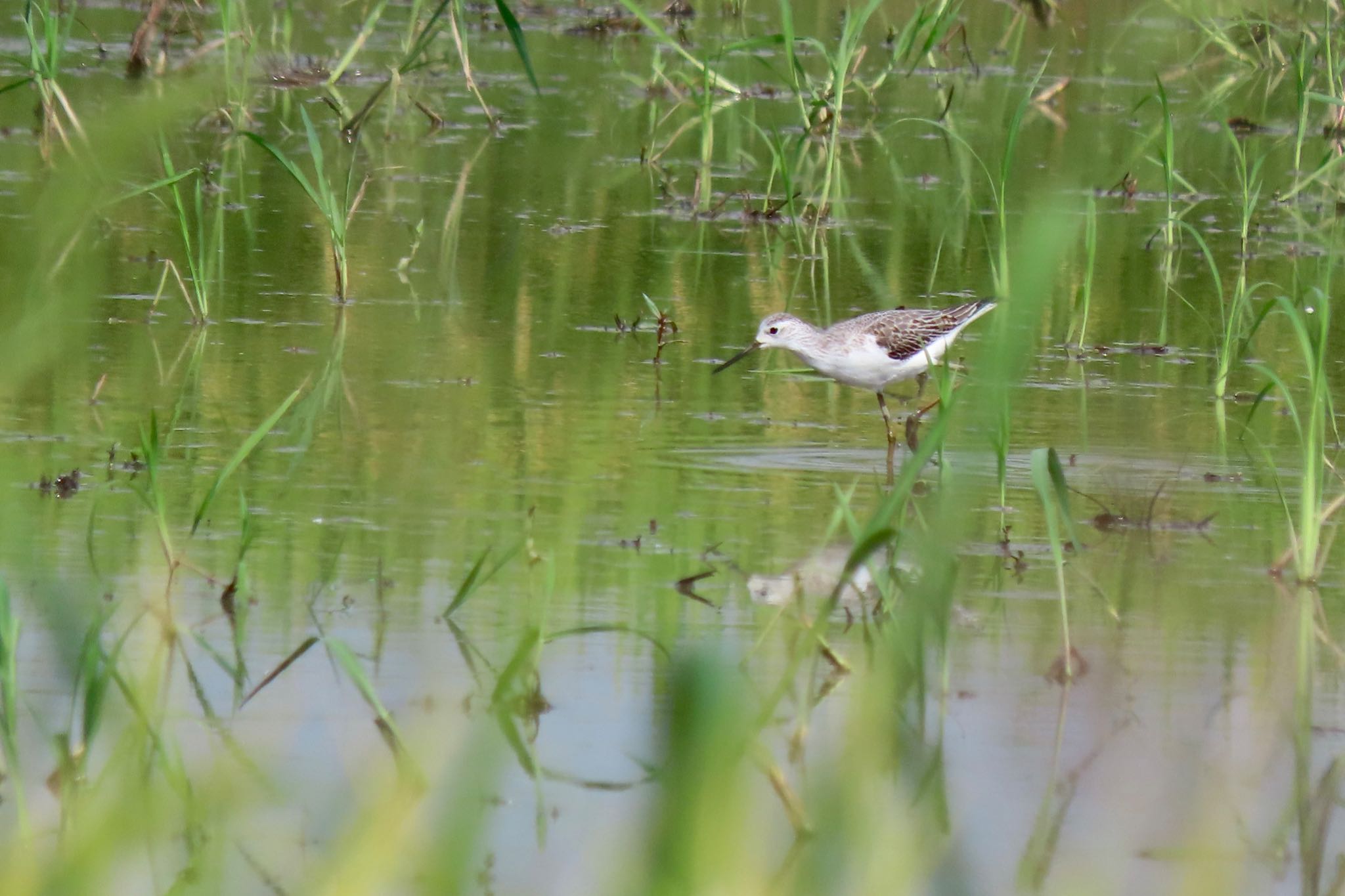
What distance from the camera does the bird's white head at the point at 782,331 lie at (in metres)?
7.49

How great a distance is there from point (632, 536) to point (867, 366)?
72.9 inches

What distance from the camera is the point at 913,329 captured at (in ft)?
25.0

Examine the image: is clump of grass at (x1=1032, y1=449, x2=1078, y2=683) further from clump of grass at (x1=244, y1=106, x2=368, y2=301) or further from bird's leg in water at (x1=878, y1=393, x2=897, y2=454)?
clump of grass at (x1=244, y1=106, x2=368, y2=301)

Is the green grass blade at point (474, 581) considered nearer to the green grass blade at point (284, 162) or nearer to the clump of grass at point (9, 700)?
the clump of grass at point (9, 700)

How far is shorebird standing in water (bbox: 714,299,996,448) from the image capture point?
288 inches

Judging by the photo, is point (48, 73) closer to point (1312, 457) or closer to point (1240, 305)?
point (1240, 305)

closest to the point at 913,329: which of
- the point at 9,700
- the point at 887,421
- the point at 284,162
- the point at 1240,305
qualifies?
the point at 887,421

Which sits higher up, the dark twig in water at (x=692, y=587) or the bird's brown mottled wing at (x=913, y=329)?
the bird's brown mottled wing at (x=913, y=329)

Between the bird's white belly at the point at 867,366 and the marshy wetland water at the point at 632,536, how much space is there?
19cm

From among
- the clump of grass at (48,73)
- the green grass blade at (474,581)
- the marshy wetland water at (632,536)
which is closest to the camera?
the marshy wetland water at (632,536)

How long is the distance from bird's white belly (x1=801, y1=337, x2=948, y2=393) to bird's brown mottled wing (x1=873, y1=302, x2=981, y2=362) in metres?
0.05

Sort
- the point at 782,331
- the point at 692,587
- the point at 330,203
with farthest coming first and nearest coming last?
the point at 330,203
the point at 782,331
the point at 692,587

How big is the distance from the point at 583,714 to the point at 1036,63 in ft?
51.3

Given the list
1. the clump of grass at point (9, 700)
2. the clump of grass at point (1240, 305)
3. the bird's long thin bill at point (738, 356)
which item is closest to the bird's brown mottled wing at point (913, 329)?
the bird's long thin bill at point (738, 356)
